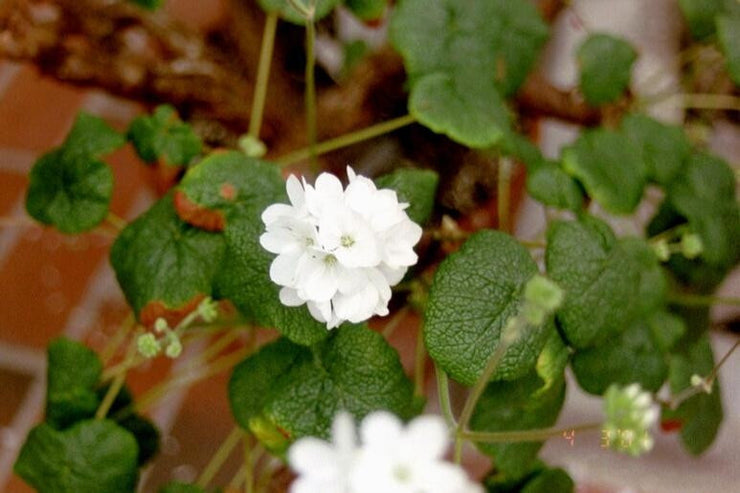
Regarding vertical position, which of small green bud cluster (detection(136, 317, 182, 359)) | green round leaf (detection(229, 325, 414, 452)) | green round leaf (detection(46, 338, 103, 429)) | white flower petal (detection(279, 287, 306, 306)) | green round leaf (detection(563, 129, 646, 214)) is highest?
white flower petal (detection(279, 287, 306, 306))

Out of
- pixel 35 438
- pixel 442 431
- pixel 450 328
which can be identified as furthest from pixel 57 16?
pixel 442 431

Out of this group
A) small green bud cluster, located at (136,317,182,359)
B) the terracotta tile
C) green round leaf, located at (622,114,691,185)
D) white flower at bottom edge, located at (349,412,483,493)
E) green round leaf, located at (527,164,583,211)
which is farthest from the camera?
the terracotta tile

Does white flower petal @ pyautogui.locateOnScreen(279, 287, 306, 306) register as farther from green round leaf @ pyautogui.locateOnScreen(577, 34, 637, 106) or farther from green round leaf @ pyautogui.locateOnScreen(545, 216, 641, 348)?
green round leaf @ pyautogui.locateOnScreen(577, 34, 637, 106)

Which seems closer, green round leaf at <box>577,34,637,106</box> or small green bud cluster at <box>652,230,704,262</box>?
small green bud cluster at <box>652,230,704,262</box>

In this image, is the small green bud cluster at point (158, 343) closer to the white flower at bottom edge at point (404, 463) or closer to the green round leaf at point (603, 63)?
the white flower at bottom edge at point (404, 463)

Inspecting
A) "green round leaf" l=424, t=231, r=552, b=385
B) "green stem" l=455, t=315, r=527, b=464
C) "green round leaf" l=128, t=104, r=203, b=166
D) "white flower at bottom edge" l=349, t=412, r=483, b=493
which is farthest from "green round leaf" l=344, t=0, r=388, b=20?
"white flower at bottom edge" l=349, t=412, r=483, b=493

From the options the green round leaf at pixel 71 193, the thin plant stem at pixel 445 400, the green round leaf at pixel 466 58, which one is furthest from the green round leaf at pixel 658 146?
the green round leaf at pixel 71 193

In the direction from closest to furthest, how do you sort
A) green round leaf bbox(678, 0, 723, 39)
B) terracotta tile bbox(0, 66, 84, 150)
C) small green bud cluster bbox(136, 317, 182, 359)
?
small green bud cluster bbox(136, 317, 182, 359)
green round leaf bbox(678, 0, 723, 39)
terracotta tile bbox(0, 66, 84, 150)

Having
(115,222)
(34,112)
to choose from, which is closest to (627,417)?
(115,222)
